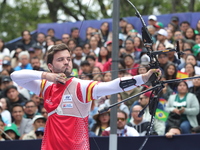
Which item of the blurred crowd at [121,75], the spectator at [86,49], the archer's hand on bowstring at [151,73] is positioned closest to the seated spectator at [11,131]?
the blurred crowd at [121,75]

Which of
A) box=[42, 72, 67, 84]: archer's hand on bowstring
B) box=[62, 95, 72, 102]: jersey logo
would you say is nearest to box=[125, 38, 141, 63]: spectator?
box=[62, 95, 72, 102]: jersey logo

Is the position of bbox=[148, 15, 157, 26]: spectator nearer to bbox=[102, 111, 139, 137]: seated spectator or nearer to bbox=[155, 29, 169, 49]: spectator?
bbox=[155, 29, 169, 49]: spectator

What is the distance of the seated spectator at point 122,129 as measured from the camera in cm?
812

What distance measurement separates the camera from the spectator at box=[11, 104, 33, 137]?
373 inches

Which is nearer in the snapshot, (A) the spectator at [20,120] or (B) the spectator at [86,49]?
(A) the spectator at [20,120]

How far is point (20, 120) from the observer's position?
967 cm

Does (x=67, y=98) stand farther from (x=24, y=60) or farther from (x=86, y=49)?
(x=86, y=49)

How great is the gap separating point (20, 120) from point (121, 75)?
226 cm

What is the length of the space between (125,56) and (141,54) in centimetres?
68

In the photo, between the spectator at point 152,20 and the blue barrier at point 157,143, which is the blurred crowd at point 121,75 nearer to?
the spectator at point 152,20

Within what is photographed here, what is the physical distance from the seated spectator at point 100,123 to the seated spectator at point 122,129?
35 cm

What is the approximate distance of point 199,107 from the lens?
8758mm

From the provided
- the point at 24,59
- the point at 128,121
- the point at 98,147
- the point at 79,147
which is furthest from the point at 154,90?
the point at 24,59

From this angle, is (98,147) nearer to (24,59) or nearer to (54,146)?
(54,146)
